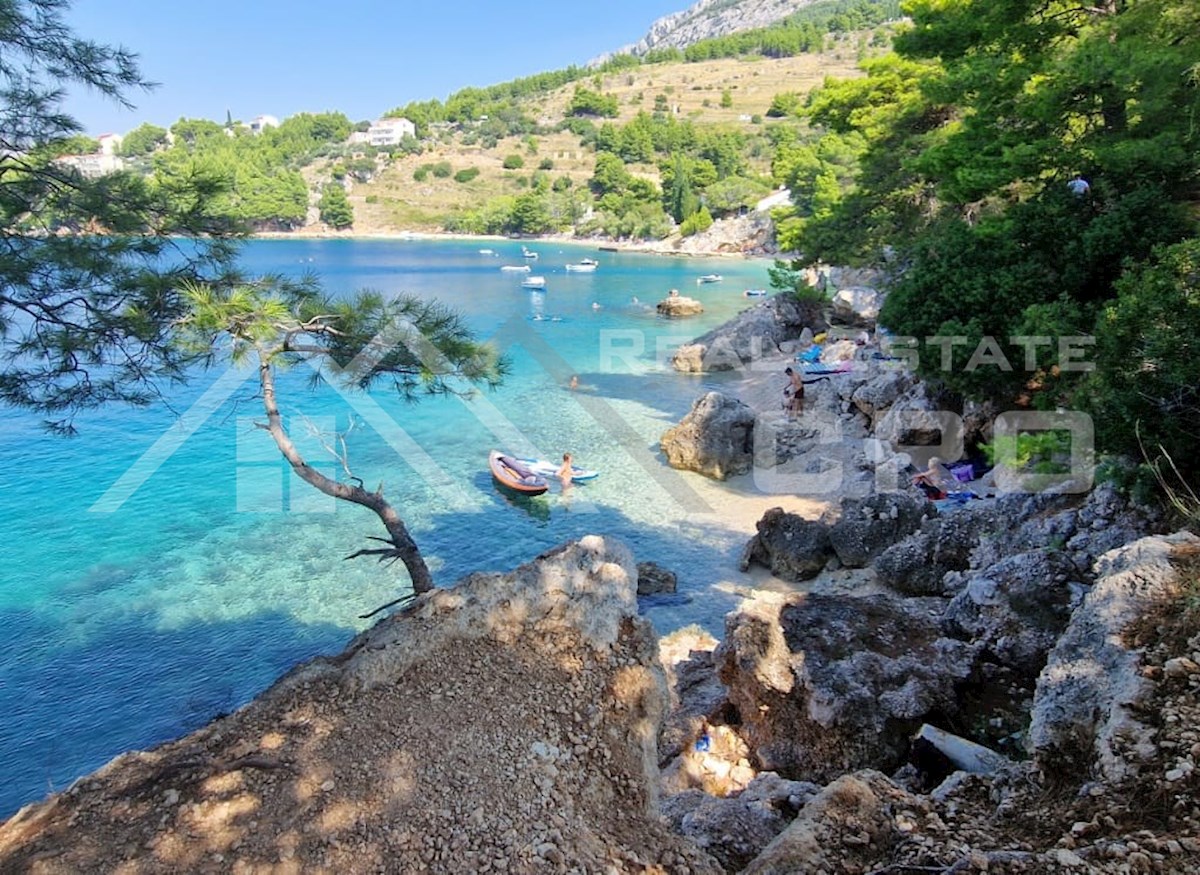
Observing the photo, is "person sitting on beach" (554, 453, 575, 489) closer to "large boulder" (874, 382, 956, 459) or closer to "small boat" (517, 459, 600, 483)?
"small boat" (517, 459, 600, 483)

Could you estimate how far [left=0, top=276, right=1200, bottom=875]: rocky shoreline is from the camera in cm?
400

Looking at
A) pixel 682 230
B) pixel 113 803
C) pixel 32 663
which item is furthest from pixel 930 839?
pixel 682 230

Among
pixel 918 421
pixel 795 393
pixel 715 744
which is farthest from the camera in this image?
pixel 795 393

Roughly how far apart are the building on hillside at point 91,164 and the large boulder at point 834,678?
8014 millimetres

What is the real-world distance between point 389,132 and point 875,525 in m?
168

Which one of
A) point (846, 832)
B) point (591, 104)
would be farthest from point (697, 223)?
point (846, 832)

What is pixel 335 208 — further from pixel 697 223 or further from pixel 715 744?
pixel 715 744

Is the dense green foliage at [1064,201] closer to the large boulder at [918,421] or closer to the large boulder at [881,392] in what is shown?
the large boulder at [918,421]

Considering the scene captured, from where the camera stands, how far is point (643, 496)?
18422 millimetres

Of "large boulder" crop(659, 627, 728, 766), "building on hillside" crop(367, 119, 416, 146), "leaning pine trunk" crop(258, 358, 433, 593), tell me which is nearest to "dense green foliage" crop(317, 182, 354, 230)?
"building on hillside" crop(367, 119, 416, 146)

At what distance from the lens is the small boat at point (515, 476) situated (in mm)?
18328

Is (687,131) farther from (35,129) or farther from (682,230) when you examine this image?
(35,129)

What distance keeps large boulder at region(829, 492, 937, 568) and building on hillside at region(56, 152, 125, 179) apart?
11871mm

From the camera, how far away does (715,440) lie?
19.6 metres
